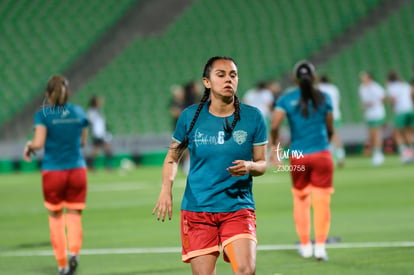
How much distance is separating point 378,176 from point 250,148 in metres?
16.2

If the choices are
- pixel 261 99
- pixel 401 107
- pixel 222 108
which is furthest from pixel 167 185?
pixel 401 107

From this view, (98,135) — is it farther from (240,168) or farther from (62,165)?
(240,168)

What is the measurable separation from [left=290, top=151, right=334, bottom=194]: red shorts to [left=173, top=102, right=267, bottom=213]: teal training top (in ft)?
12.3

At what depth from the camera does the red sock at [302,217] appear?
10.6m

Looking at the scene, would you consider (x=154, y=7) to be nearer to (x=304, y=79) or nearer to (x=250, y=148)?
(x=304, y=79)

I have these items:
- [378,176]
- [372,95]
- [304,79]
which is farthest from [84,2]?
[304,79]

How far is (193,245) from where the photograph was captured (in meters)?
6.73

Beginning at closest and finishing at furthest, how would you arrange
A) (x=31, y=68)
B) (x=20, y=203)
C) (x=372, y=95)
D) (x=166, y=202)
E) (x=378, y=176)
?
(x=166, y=202), (x=20, y=203), (x=378, y=176), (x=372, y=95), (x=31, y=68)

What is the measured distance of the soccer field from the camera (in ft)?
33.6

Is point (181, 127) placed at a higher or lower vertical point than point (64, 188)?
higher

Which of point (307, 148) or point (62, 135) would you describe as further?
point (307, 148)

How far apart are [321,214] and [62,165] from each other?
3.11 m

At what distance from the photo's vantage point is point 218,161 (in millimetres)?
6824

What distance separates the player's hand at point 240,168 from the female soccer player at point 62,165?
384 cm
